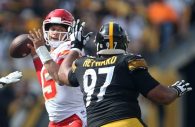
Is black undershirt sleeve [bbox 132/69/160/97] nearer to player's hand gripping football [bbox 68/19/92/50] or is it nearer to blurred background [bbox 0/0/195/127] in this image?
player's hand gripping football [bbox 68/19/92/50]

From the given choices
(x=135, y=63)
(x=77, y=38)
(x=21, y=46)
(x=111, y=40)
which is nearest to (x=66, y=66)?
(x=77, y=38)

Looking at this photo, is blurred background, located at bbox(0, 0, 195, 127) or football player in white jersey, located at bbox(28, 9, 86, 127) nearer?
football player in white jersey, located at bbox(28, 9, 86, 127)

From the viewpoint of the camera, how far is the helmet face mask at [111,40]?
23.2 ft

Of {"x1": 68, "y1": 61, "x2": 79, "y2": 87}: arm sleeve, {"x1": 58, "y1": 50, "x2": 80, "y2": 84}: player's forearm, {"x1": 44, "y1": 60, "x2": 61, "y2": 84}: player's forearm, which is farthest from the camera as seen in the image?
{"x1": 44, "y1": 60, "x2": 61, "y2": 84}: player's forearm

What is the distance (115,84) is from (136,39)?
719 cm

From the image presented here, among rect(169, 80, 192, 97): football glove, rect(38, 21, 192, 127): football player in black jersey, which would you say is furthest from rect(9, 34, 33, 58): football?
rect(169, 80, 192, 97): football glove

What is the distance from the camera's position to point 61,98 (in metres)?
8.16

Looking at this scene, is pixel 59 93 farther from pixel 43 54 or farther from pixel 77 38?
pixel 77 38

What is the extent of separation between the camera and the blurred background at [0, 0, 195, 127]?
13.3 meters

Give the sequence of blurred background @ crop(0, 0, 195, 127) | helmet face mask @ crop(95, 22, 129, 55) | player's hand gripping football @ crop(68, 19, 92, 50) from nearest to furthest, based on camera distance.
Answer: helmet face mask @ crop(95, 22, 129, 55), player's hand gripping football @ crop(68, 19, 92, 50), blurred background @ crop(0, 0, 195, 127)

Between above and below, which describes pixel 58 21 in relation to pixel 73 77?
above

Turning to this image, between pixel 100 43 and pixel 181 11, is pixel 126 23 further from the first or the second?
pixel 100 43

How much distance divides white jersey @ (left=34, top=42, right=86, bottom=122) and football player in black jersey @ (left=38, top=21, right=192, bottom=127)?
0.99 metres

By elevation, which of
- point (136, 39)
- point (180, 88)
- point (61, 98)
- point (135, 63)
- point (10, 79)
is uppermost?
point (135, 63)
